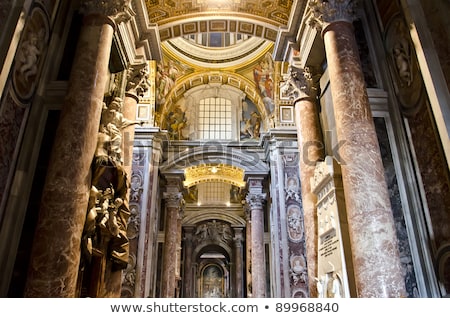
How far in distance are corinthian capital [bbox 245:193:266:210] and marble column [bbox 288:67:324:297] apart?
796 centimetres

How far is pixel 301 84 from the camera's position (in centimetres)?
802

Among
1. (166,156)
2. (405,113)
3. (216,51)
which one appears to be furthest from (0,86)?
(216,51)

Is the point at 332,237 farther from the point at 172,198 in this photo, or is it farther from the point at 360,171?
the point at 172,198

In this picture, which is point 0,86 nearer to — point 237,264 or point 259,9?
point 259,9

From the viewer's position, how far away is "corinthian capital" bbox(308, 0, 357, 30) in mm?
6289

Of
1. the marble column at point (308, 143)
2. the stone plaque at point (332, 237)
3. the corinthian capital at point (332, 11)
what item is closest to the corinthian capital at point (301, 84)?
the marble column at point (308, 143)

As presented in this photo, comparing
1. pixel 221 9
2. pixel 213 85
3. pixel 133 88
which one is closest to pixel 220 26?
pixel 221 9

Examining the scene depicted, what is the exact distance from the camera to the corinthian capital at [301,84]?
7898 mm

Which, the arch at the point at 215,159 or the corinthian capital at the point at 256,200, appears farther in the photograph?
the corinthian capital at the point at 256,200

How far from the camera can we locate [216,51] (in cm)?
1619

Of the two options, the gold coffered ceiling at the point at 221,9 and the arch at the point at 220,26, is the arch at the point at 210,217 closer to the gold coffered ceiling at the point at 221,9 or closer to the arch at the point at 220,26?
the arch at the point at 220,26

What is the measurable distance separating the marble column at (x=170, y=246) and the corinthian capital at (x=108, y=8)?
9.98 m

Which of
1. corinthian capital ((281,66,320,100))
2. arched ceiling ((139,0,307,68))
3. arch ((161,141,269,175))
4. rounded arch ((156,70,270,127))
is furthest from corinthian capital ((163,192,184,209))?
corinthian capital ((281,66,320,100))

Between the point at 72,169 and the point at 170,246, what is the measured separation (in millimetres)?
10580
